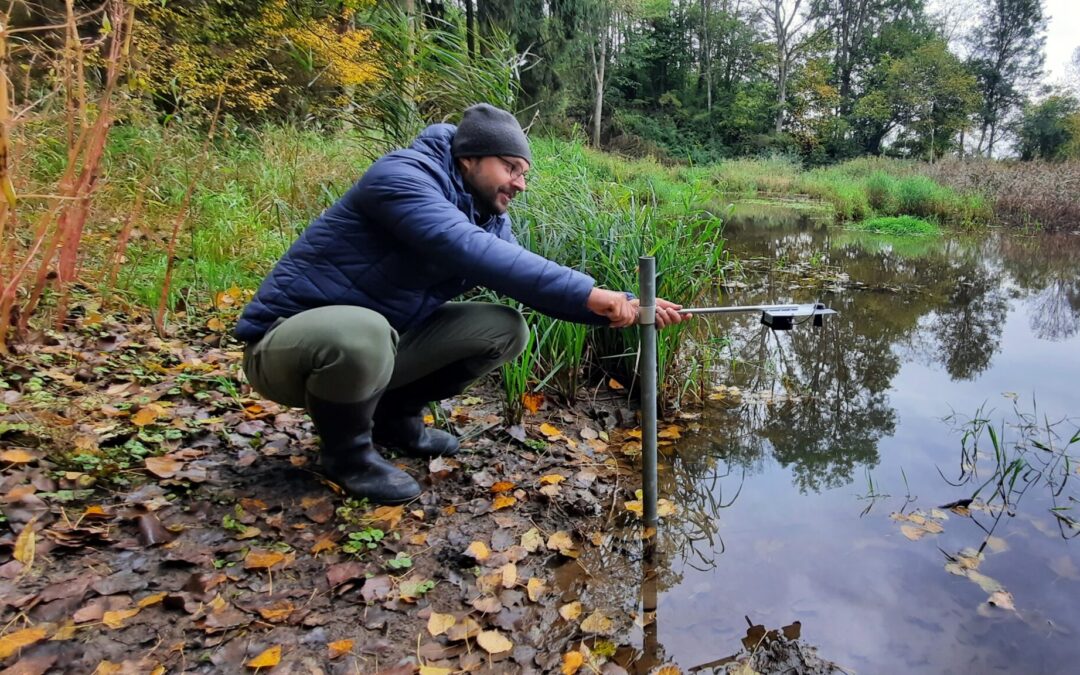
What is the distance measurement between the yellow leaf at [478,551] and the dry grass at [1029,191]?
13.1 m

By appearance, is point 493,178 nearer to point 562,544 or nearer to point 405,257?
point 405,257

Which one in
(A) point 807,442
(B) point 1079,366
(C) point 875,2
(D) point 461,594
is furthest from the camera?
(C) point 875,2

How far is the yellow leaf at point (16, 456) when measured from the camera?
160 centimetres

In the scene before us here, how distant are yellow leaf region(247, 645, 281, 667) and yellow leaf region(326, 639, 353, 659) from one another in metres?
0.11

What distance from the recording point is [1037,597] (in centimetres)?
175

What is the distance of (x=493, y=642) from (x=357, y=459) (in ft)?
2.34

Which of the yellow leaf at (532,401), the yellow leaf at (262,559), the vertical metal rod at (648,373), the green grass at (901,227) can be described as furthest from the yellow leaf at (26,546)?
the green grass at (901,227)

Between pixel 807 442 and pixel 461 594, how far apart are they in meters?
1.93

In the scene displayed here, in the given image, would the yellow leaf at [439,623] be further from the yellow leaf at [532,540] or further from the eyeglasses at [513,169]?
the eyeglasses at [513,169]

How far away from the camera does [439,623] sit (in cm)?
143

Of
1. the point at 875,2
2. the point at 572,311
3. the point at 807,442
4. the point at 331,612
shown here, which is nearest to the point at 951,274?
the point at 807,442

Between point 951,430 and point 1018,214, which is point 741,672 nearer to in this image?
point 951,430

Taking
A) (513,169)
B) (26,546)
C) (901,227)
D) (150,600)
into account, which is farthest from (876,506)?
(901,227)

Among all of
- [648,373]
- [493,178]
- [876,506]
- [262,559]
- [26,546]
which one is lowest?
[876,506]
